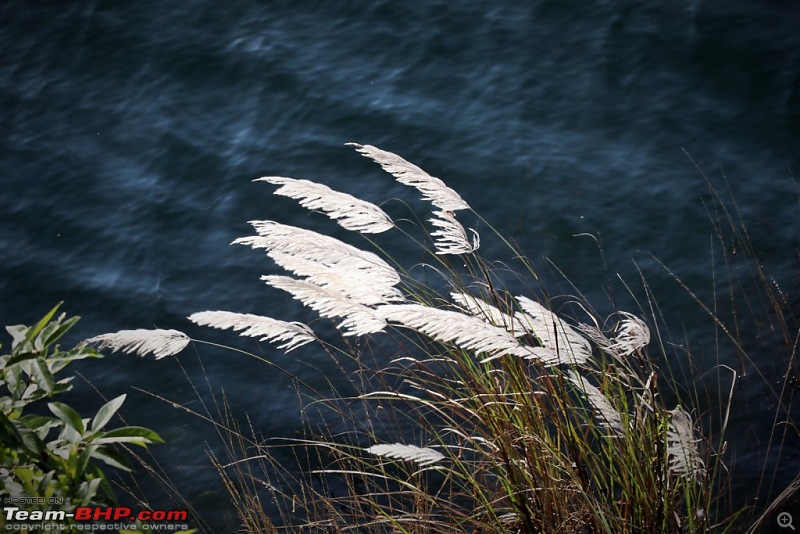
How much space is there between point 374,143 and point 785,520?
3561 millimetres

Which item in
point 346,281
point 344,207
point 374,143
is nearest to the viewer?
point 346,281

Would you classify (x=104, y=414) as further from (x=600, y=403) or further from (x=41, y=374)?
(x=600, y=403)

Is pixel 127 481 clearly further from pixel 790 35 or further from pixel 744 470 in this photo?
pixel 790 35

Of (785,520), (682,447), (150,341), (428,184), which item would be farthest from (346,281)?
(785,520)

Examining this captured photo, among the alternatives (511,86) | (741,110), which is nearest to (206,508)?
(511,86)

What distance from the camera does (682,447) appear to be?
7.10ft

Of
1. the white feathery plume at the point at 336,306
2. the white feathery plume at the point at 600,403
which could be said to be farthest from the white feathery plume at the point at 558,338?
the white feathery plume at the point at 336,306

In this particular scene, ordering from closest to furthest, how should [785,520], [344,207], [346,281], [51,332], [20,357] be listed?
[20,357], [51,332], [346,281], [344,207], [785,520]

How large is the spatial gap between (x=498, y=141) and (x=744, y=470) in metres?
2.84

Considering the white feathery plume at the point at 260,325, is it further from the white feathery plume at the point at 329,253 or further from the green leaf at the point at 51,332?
the green leaf at the point at 51,332

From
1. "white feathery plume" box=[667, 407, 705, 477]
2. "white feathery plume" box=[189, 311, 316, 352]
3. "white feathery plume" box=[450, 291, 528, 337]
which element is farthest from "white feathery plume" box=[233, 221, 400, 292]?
"white feathery plume" box=[667, 407, 705, 477]

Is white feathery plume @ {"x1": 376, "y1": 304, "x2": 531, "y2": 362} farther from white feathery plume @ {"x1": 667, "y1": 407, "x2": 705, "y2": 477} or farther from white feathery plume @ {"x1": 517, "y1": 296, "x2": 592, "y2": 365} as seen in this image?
white feathery plume @ {"x1": 667, "y1": 407, "x2": 705, "y2": 477}

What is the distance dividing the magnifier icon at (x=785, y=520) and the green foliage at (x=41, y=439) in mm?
2434

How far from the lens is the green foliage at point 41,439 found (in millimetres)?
1702
